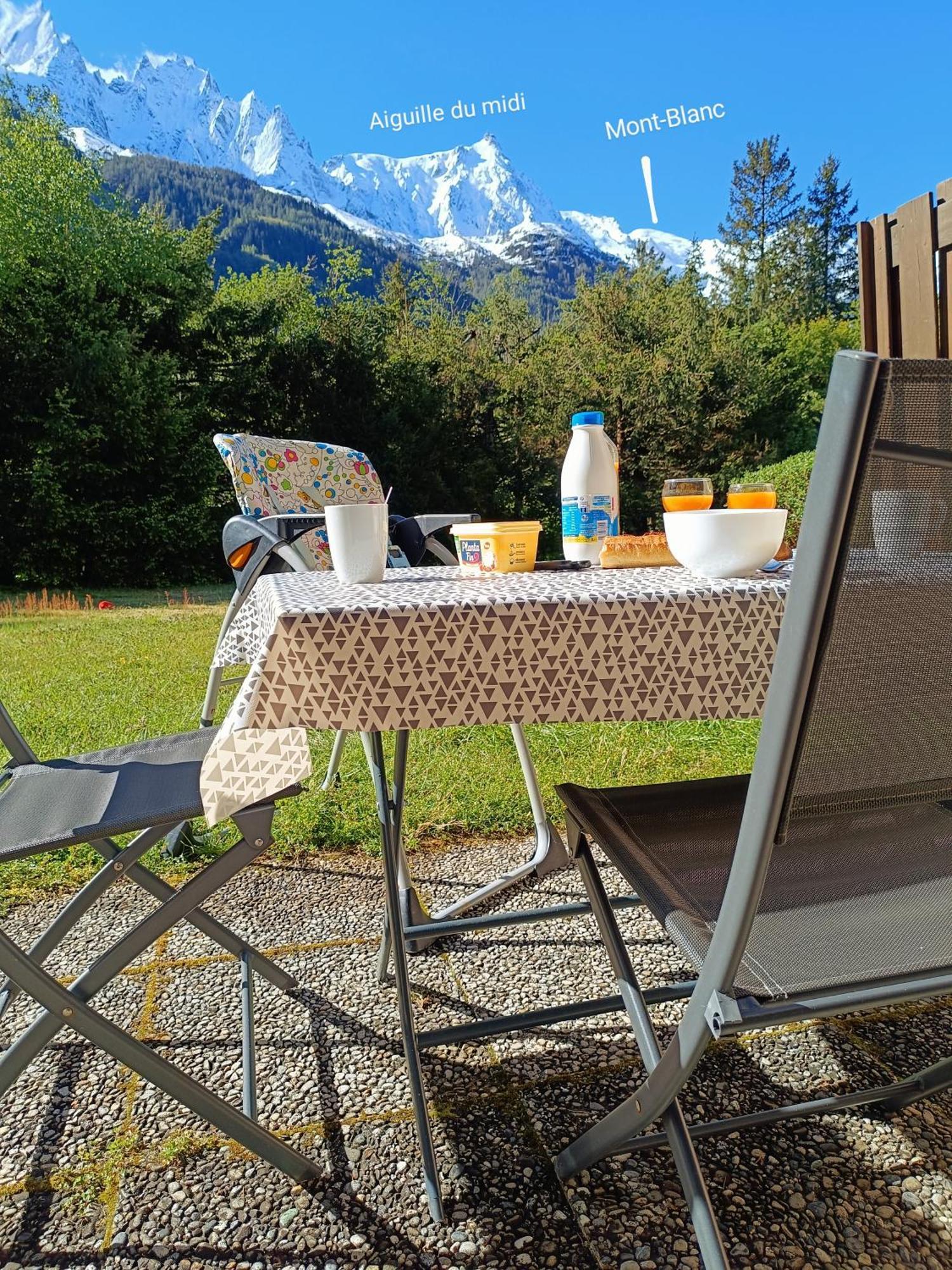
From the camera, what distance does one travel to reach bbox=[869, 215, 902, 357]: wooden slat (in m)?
3.72

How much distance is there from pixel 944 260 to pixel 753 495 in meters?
2.77

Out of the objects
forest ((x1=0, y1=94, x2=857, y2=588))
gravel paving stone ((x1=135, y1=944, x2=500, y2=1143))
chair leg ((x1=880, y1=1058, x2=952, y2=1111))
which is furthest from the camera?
forest ((x1=0, y1=94, x2=857, y2=588))

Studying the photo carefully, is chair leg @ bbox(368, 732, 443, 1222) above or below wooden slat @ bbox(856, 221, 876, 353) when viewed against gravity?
below

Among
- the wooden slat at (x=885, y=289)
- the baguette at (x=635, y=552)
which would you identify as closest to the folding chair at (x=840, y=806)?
the baguette at (x=635, y=552)

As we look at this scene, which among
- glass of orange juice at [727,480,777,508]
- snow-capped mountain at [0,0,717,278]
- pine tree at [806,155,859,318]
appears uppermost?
snow-capped mountain at [0,0,717,278]

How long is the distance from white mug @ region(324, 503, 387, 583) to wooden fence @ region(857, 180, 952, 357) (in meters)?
2.85

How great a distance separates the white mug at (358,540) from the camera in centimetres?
123

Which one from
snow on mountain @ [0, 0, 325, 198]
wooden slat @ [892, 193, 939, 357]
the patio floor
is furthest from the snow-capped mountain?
the patio floor

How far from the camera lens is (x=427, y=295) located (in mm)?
28672

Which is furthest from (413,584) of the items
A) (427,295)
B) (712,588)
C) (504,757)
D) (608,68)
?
(608,68)

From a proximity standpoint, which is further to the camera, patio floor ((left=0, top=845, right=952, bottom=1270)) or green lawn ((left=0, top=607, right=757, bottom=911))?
green lawn ((left=0, top=607, right=757, bottom=911))

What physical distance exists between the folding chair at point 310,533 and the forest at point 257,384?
9115mm

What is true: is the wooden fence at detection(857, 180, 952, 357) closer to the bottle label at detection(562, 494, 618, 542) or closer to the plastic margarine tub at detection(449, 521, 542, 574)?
the bottle label at detection(562, 494, 618, 542)

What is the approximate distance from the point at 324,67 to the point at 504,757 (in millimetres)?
70527
